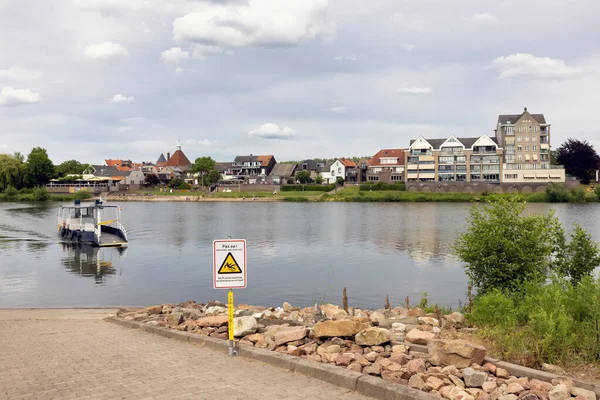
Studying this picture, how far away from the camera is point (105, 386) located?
25.4ft

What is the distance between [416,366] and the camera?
7.64 meters

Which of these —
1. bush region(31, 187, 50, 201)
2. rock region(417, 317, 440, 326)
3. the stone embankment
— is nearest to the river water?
rock region(417, 317, 440, 326)

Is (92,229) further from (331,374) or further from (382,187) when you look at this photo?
(382,187)

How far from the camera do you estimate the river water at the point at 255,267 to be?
22938mm

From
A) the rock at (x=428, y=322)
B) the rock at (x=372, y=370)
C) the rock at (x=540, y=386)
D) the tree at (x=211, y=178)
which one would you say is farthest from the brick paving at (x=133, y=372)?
the tree at (x=211, y=178)

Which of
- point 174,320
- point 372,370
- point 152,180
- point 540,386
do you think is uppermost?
point 152,180

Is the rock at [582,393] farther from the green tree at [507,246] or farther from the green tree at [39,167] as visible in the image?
the green tree at [39,167]

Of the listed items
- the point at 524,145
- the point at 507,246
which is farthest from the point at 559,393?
the point at 524,145

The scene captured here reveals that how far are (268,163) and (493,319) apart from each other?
153 metres

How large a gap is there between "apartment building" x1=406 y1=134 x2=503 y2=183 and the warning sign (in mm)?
115241

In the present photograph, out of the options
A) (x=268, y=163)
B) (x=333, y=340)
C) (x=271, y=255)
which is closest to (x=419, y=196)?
(x=268, y=163)

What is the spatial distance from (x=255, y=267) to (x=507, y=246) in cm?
1774

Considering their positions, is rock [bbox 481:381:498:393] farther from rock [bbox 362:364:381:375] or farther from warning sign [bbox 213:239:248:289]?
warning sign [bbox 213:239:248:289]

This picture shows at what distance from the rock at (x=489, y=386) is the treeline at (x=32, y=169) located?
133 m
